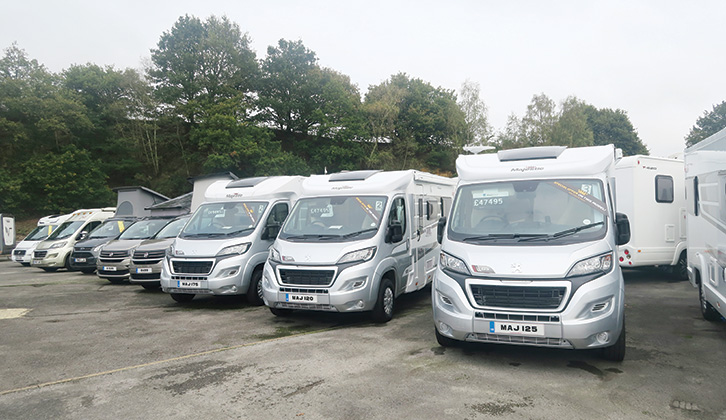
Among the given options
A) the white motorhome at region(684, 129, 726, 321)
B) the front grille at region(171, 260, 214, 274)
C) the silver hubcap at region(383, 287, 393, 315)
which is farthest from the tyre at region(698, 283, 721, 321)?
the front grille at region(171, 260, 214, 274)

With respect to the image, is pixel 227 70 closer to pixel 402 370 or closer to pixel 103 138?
pixel 103 138

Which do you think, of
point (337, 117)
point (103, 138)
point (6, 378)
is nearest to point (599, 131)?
point (337, 117)

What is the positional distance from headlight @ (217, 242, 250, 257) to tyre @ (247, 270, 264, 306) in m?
0.52

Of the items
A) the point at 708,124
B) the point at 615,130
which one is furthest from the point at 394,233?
the point at 708,124

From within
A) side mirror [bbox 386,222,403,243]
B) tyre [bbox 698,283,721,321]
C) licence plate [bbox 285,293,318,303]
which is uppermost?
side mirror [bbox 386,222,403,243]

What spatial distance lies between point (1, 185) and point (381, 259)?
4000cm

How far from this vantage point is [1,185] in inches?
1454

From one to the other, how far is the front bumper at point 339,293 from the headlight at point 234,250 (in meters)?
1.96

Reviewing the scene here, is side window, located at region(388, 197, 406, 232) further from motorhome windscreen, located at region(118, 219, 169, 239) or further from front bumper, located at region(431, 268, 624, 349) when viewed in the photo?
motorhome windscreen, located at region(118, 219, 169, 239)

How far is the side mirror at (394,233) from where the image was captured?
800cm

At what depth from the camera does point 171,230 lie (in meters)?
13.2

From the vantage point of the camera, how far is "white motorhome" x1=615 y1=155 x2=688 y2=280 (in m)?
11.0

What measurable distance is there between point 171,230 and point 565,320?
10.9m

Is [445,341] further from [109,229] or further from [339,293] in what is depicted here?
[109,229]
